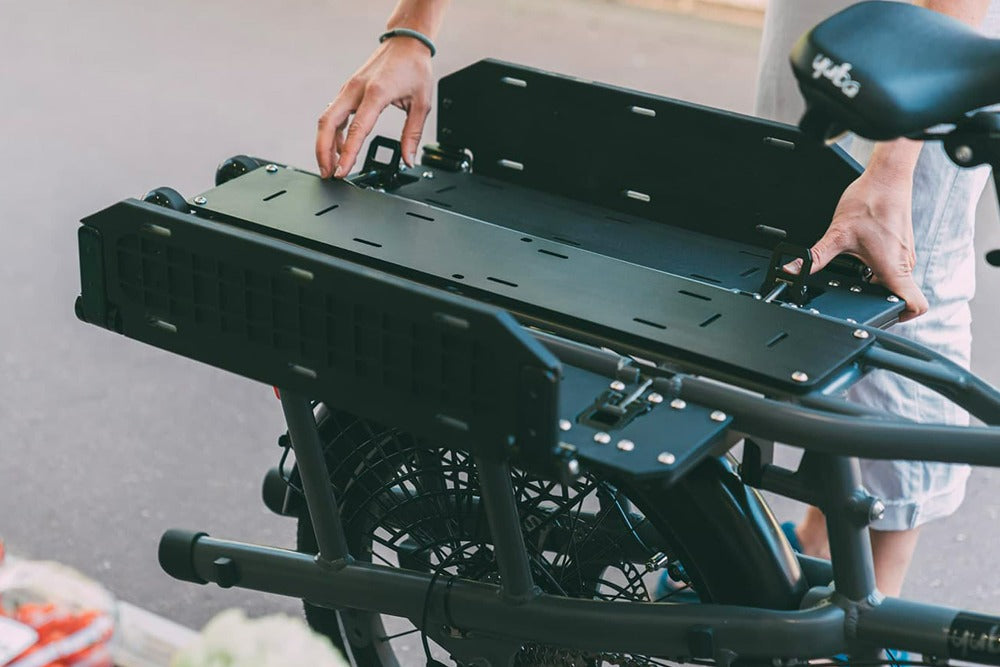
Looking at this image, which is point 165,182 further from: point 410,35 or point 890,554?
point 890,554

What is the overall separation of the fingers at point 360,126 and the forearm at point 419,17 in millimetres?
145

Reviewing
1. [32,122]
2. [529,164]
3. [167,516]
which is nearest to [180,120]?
[32,122]

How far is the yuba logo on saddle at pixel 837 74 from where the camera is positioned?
810 mm

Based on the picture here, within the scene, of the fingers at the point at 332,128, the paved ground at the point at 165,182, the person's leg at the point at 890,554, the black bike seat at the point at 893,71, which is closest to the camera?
the black bike seat at the point at 893,71

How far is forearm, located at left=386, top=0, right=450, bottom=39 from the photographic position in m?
1.60

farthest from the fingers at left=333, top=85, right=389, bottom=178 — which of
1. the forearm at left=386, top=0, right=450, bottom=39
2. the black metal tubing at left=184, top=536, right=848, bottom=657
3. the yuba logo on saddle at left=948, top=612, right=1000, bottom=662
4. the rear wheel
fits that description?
the yuba logo on saddle at left=948, top=612, right=1000, bottom=662

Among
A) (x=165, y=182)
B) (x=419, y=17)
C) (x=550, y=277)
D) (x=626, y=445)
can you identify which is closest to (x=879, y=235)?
(x=550, y=277)

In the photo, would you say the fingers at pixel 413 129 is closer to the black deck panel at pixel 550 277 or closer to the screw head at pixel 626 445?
the black deck panel at pixel 550 277

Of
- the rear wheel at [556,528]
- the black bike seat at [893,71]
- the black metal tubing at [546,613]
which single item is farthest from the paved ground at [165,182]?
the black bike seat at [893,71]

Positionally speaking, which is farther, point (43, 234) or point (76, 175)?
point (76, 175)

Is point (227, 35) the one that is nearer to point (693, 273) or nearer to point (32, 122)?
point (32, 122)

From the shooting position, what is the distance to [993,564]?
203 centimetres

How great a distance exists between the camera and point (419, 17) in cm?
161

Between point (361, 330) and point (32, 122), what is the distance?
2.92 m
